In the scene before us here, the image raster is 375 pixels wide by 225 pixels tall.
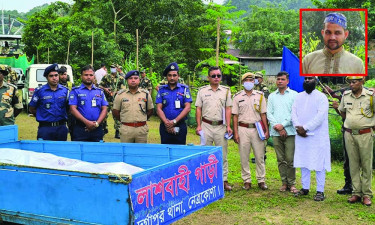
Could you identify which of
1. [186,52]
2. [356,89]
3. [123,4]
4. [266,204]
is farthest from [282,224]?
[186,52]

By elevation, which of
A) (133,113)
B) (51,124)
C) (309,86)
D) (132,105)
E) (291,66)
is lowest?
(51,124)

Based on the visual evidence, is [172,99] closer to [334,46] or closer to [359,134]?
[359,134]

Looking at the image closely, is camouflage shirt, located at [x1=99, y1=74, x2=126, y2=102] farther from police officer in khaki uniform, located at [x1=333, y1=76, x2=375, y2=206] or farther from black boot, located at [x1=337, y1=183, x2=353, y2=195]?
police officer in khaki uniform, located at [x1=333, y1=76, x2=375, y2=206]

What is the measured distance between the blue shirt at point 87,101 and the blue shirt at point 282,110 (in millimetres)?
2427

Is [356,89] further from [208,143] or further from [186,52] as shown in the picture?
[186,52]

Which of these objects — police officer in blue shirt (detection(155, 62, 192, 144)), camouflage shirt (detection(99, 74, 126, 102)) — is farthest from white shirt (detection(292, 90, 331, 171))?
camouflage shirt (detection(99, 74, 126, 102))

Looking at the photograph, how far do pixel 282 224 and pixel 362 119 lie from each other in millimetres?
1810

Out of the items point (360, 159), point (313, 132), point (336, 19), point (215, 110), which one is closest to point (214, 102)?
point (215, 110)

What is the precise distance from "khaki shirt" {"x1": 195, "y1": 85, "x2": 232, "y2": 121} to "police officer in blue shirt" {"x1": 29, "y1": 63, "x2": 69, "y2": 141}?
198 cm

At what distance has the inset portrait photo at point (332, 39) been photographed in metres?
3.89

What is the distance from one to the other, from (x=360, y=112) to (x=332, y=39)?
2809mm

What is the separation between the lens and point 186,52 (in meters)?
26.9

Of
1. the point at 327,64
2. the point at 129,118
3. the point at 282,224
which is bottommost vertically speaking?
the point at 282,224

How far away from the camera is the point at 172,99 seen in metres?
7.12
